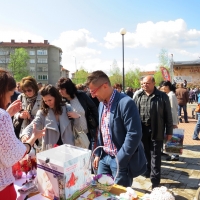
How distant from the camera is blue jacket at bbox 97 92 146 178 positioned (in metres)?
2.01

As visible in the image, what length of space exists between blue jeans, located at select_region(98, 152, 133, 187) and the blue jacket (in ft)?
0.22

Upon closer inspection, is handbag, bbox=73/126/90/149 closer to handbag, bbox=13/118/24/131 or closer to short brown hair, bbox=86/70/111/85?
short brown hair, bbox=86/70/111/85

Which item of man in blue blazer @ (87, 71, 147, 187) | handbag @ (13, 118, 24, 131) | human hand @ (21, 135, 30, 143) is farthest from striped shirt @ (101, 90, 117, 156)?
handbag @ (13, 118, 24, 131)

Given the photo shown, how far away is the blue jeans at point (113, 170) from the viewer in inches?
83.9

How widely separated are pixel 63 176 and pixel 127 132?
32.0 inches

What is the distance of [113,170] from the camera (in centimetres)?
216

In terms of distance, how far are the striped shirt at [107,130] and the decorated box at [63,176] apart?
1.63 ft

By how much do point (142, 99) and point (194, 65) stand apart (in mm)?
22173

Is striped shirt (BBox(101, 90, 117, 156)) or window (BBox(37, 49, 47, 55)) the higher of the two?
window (BBox(37, 49, 47, 55))

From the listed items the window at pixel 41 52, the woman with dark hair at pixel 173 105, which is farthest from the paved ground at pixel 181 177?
the window at pixel 41 52

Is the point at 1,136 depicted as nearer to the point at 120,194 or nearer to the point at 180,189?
the point at 120,194

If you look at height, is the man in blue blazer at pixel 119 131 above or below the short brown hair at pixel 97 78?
below

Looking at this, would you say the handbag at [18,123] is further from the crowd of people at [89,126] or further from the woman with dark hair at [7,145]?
the woman with dark hair at [7,145]

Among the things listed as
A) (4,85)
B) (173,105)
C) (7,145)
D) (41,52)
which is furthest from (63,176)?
(41,52)
